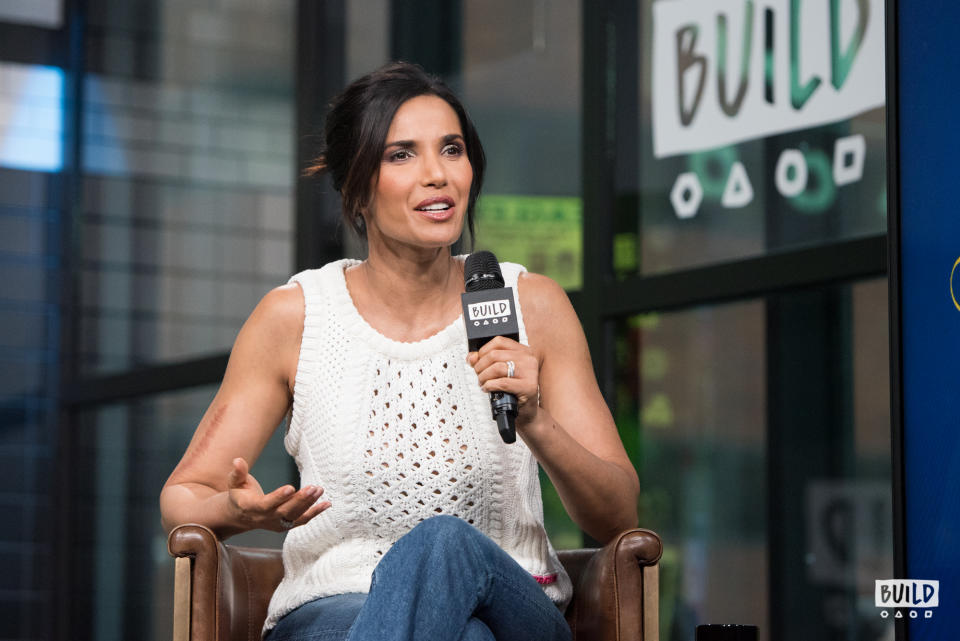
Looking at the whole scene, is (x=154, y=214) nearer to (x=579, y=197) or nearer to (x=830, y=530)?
(x=579, y=197)

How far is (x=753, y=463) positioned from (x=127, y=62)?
383 cm

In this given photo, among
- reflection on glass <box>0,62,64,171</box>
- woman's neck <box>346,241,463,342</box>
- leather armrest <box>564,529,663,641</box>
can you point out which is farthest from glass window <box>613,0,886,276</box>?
reflection on glass <box>0,62,64,171</box>

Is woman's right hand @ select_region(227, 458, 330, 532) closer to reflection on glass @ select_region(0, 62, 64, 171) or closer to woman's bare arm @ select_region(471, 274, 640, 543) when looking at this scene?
woman's bare arm @ select_region(471, 274, 640, 543)

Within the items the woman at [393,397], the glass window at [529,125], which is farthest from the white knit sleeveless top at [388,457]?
the glass window at [529,125]

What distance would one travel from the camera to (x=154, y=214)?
5539 mm

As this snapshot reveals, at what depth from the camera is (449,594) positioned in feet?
5.25

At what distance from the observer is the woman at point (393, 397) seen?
78.7 inches

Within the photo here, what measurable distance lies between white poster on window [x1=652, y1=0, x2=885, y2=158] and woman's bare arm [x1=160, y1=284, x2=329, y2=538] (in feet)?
4.60

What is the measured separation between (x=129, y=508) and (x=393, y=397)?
3840mm

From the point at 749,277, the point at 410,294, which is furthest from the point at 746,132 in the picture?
the point at 410,294

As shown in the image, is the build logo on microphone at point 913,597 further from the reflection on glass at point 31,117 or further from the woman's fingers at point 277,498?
the reflection on glass at point 31,117

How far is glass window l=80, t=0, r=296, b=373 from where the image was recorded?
4977mm

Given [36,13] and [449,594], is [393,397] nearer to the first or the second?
[449,594]

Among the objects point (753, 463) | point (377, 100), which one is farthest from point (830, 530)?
point (377, 100)
